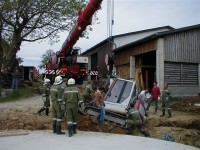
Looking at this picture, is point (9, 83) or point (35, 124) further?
point (9, 83)

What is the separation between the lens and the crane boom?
651 inches

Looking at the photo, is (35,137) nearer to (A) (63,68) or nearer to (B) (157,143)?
(B) (157,143)

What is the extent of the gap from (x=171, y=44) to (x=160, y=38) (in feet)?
3.28

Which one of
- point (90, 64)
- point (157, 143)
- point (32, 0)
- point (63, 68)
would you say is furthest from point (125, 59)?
point (157, 143)

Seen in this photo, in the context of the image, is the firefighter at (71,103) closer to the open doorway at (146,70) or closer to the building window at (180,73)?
the building window at (180,73)

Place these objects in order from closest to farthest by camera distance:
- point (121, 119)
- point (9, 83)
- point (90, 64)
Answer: point (121, 119) < point (9, 83) < point (90, 64)

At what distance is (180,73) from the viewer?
2466 cm

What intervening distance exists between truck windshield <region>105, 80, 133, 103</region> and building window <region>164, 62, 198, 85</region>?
8627 millimetres

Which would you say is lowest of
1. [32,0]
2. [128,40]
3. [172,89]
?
[172,89]

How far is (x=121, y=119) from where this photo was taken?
14359mm

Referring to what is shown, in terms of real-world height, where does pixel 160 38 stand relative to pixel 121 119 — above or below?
above

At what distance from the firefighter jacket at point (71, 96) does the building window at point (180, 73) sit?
12.5m

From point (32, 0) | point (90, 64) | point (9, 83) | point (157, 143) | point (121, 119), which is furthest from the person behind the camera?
point (90, 64)

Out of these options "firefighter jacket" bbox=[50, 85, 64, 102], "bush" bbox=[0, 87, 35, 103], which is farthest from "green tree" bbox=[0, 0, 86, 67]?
"firefighter jacket" bbox=[50, 85, 64, 102]
